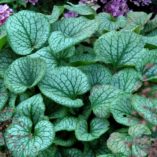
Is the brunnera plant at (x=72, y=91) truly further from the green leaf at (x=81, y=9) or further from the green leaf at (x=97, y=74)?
the green leaf at (x=81, y=9)

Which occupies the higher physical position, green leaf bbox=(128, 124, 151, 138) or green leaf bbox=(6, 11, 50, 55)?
green leaf bbox=(6, 11, 50, 55)

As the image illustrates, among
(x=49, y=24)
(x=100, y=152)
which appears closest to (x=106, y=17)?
(x=49, y=24)

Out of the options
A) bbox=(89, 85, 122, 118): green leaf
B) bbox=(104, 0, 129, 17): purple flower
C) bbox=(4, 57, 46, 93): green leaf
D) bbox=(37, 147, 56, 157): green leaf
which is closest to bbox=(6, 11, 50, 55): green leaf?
bbox=(4, 57, 46, 93): green leaf

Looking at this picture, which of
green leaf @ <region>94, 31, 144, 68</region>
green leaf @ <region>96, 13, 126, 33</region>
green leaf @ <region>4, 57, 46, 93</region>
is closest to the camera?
green leaf @ <region>4, 57, 46, 93</region>

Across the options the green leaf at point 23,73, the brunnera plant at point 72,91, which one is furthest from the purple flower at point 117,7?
the green leaf at point 23,73

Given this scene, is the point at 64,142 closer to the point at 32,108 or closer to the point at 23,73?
the point at 32,108

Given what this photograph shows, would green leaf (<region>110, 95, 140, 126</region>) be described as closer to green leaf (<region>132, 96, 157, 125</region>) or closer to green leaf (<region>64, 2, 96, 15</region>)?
green leaf (<region>132, 96, 157, 125</region>)
